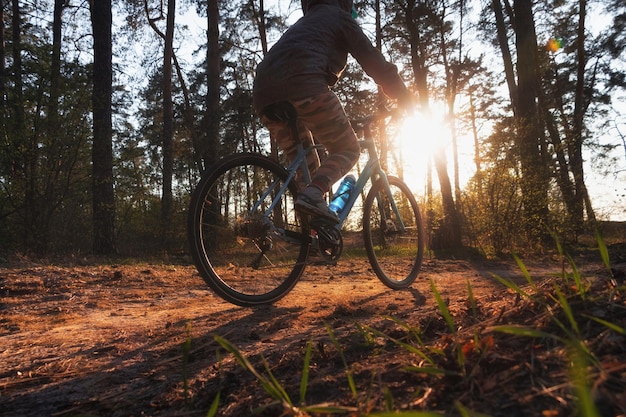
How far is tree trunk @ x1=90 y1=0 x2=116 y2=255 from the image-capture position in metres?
9.05

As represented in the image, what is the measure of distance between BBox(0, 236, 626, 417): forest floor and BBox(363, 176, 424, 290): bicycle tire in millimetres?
945

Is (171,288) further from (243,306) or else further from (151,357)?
(151,357)

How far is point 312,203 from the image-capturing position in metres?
2.59

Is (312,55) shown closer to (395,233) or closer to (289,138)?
(289,138)

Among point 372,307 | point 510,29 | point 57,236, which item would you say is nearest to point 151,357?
point 372,307

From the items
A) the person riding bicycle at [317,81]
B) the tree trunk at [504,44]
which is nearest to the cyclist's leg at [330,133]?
the person riding bicycle at [317,81]

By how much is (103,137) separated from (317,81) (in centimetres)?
804

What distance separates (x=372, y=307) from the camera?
2.52 metres

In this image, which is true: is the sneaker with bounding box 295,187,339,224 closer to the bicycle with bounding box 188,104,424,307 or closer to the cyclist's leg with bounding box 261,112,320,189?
the bicycle with bounding box 188,104,424,307

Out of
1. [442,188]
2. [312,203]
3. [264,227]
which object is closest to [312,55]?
[312,203]

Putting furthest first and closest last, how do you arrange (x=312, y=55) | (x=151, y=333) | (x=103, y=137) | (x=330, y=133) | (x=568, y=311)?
1. (x=103, y=137)
2. (x=330, y=133)
3. (x=312, y=55)
4. (x=151, y=333)
5. (x=568, y=311)

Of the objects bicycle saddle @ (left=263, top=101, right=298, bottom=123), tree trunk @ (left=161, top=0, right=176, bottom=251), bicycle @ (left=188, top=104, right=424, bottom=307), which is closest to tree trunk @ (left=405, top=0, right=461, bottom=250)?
bicycle @ (left=188, top=104, right=424, bottom=307)

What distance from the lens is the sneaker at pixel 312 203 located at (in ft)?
8.45

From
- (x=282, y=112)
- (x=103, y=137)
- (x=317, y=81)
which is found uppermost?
(x=103, y=137)
